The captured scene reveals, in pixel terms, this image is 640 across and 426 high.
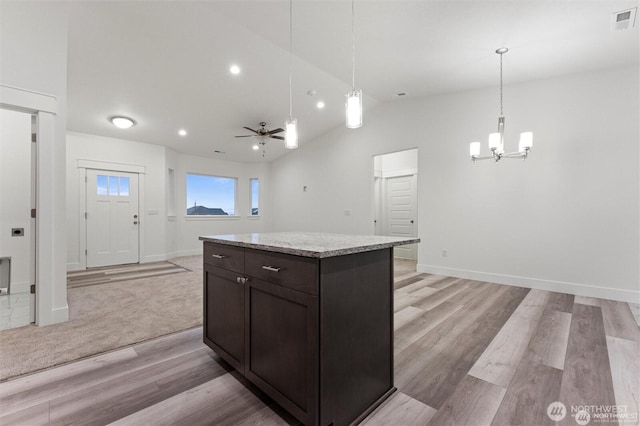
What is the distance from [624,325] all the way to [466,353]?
5.96ft

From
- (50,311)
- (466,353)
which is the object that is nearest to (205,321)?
(50,311)

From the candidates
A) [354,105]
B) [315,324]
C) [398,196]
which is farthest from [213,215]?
[315,324]

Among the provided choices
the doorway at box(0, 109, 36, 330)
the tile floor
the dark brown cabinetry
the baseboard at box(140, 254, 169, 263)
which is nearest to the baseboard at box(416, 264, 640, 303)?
the dark brown cabinetry

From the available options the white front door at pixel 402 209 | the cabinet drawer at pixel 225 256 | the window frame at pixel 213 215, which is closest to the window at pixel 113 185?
the window frame at pixel 213 215

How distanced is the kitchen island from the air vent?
121 inches

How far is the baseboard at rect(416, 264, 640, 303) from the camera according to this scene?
344 cm

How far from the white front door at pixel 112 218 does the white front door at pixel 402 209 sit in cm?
586

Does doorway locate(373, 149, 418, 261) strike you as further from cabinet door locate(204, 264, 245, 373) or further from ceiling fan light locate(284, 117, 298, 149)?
cabinet door locate(204, 264, 245, 373)

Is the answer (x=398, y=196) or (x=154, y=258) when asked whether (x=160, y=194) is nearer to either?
(x=154, y=258)

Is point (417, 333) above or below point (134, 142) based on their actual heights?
below

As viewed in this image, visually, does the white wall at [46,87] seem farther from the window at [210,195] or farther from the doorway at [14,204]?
the window at [210,195]

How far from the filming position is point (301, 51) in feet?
12.7

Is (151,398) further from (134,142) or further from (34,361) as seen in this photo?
(134,142)

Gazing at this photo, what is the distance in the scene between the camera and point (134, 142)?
5953 mm
